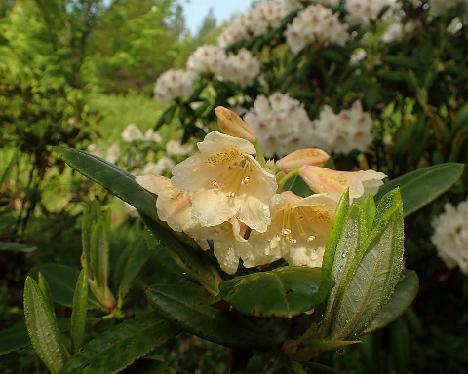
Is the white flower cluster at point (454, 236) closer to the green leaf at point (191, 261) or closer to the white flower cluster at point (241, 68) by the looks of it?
the green leaf at point (191, 261)

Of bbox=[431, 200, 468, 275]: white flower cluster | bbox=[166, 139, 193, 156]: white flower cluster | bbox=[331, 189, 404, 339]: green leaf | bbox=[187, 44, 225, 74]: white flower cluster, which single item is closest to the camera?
bbox=[331, 189, 404, 339]: green leaf

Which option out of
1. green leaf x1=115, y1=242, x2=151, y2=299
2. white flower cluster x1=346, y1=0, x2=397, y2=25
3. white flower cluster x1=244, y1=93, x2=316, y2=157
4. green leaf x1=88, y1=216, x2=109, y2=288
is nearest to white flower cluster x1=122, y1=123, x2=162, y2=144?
white flower cluster x1=346, y1=0, x2=397, y2=25

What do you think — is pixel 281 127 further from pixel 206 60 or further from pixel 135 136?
pixel 135 136

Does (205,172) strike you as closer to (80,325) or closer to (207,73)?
(80,325)

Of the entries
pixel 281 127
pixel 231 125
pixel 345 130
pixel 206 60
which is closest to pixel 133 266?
pixel 231 125

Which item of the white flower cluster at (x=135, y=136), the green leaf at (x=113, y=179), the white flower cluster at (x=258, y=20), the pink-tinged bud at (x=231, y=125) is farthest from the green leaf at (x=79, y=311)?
the white flower cluster at (x=135, y=136)

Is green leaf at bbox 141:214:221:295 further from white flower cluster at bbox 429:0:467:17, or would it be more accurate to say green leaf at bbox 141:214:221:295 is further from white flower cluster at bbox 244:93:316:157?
white flower cluster at bbox 429:0:467:17
